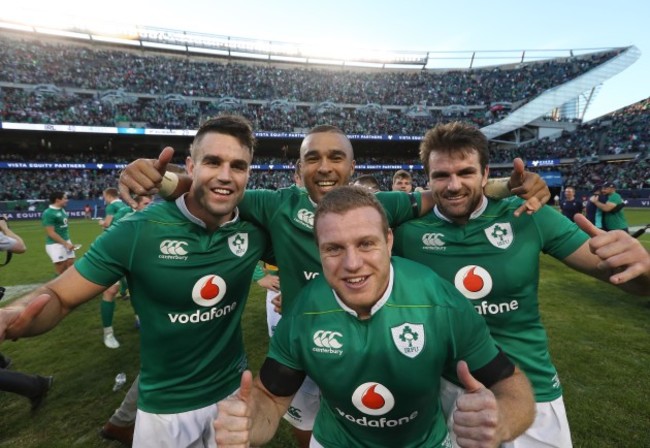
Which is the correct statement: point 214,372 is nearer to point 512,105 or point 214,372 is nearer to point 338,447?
point 338,447

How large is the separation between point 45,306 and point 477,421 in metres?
2.29

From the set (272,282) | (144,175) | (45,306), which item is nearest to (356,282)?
(144,175)

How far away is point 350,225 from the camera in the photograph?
1.85 meters

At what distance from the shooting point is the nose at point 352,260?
1796 millimetres

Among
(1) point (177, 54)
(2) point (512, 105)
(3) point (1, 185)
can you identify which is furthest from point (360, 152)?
(3) point (1, 185)

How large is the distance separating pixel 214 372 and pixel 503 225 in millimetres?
2393

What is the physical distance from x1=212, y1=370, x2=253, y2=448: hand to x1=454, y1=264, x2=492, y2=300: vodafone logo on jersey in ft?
5.39

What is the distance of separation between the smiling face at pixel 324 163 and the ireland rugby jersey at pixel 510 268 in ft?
3.06

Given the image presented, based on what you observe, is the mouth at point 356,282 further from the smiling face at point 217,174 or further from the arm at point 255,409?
the smiling face at point 217,174

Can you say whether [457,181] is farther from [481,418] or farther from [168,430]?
[168,430]

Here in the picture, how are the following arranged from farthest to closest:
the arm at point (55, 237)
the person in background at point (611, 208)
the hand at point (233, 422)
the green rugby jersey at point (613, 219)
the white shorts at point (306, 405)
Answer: the green rugby jersey at point (613, 219), the person in background at point (611, 208), the arm at point (55, 237), the white shorts at point (306, 405), the hand at point (233, 422)

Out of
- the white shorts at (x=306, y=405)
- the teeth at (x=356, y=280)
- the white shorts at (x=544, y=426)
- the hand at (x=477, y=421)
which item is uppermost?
the teeth at (x=356, y=280)

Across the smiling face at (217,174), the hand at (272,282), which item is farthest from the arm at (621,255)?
the hand at (272,282)

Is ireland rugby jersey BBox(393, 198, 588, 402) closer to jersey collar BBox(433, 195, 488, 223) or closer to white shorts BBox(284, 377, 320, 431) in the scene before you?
jersey collar BBox(433, 195, 488, 223)
